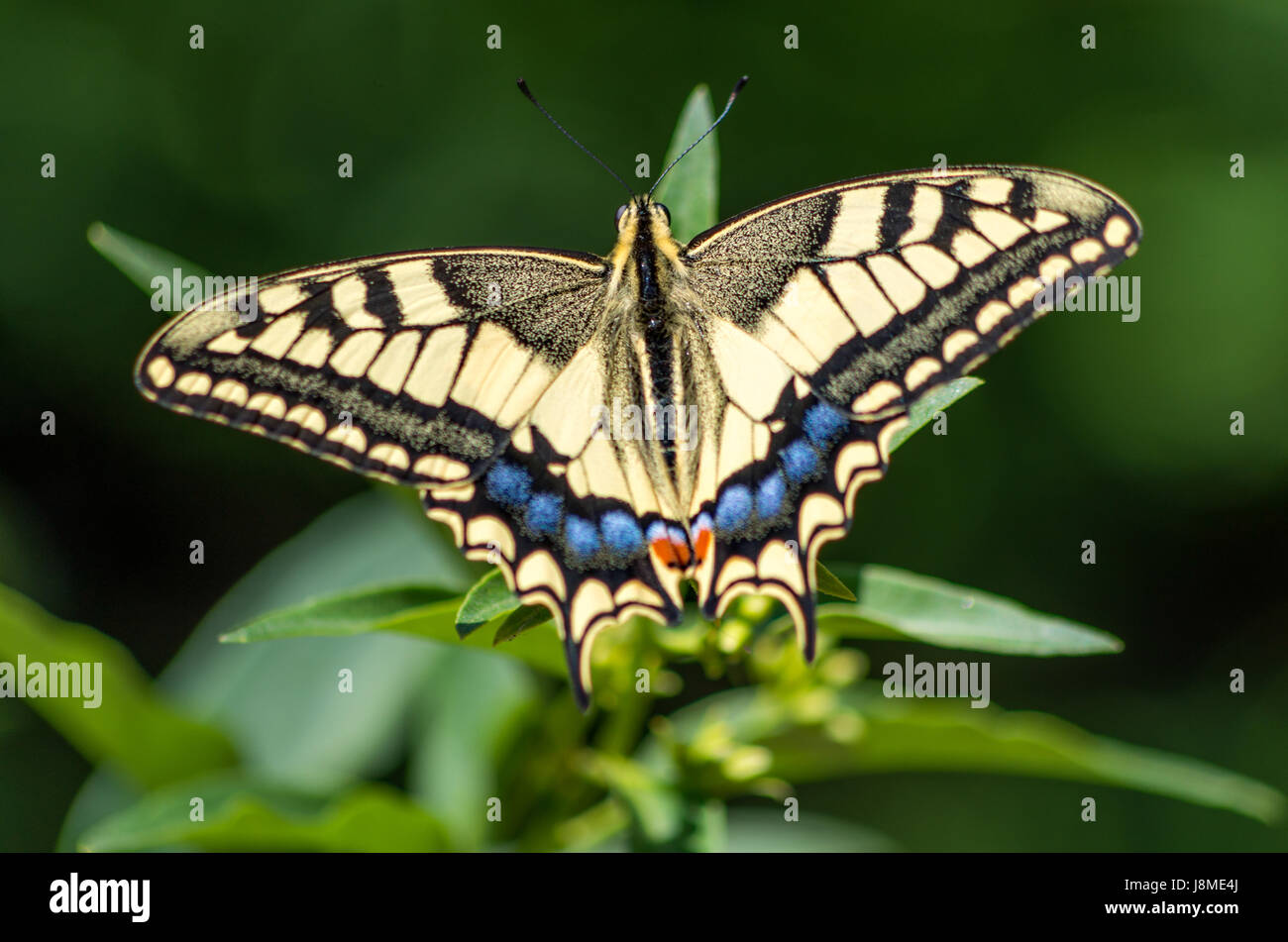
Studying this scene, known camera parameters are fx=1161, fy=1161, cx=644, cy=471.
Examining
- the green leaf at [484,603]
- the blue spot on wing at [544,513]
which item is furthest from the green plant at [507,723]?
the blue spot on wing at [544,513]

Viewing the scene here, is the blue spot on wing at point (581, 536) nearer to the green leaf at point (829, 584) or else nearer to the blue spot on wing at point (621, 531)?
the blue spot on wing at point (621, 531)

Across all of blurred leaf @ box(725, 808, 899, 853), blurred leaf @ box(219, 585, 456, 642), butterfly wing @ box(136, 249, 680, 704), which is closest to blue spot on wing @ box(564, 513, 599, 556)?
butterfly wing @ box(136, 249, 680, 704)

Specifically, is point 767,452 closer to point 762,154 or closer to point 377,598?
point 377,598

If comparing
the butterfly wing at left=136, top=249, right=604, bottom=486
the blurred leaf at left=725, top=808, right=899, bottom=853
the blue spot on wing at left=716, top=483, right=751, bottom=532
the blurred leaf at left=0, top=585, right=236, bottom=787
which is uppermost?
the butterfly wing at left=136, top=249, right=604, bottom=486

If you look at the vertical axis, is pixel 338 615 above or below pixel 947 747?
above

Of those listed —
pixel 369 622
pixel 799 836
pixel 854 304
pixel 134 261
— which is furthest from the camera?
pixel 799 836

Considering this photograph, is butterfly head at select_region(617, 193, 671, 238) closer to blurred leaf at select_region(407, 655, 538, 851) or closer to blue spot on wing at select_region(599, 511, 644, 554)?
blue spot on wing at select_region(599, 511, 644, 554)

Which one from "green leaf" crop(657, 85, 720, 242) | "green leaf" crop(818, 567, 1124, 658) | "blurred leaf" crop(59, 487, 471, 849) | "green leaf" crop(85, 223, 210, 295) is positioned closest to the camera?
"green leaf" crop(818, 567, 1124, 658)

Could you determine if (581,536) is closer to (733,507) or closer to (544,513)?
(544,513)

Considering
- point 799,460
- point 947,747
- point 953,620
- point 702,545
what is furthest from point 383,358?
point 947,747
